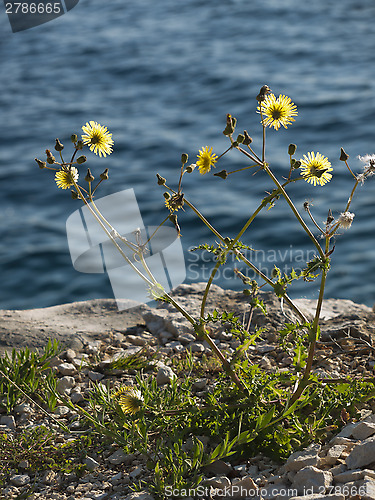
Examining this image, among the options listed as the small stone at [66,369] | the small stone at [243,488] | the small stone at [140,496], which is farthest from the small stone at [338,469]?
the small stone at [66,369]

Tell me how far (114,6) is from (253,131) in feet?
20.7

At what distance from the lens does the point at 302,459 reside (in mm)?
2299

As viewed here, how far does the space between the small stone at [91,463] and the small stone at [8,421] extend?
0.50 m

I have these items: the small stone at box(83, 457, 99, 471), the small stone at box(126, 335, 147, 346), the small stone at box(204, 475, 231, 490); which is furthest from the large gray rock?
the small stone at box(204, 475, 231, 490)

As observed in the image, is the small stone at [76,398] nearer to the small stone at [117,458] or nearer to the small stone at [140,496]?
the small stone at [117,458]

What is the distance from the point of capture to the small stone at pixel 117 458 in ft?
8.62

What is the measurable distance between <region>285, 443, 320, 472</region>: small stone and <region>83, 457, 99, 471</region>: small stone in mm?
787

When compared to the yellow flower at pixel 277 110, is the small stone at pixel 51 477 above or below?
below

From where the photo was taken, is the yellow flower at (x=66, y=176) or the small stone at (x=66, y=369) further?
the small stone at (x=66, y=369)

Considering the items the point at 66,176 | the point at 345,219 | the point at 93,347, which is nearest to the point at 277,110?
the point at 345,219

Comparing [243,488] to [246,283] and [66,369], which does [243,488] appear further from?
[66,369]

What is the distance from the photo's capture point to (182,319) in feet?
12.5

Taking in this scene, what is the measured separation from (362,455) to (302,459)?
0.21 metres

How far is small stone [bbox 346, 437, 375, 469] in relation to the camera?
2201 millimetres
